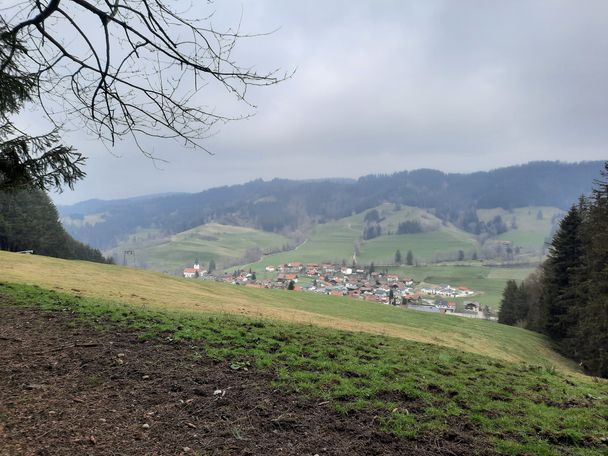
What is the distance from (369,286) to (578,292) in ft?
249

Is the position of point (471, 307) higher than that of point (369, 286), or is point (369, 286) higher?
point (369, 286)

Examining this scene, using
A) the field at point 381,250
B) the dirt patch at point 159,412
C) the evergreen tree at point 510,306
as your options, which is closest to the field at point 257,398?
the dirt patch at point 159,412

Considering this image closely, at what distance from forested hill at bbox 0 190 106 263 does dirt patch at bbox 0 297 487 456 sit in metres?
47.4

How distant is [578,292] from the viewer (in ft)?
92.1

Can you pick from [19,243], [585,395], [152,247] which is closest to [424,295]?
[19,243]

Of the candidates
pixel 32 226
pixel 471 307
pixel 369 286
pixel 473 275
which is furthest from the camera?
pixel 473 275

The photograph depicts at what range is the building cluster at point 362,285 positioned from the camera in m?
84.1

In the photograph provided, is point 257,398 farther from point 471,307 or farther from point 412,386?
point 471,307

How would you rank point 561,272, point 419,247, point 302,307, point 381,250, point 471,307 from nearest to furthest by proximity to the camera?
point 302,307 < point 561,272 < point 471,307 < point 381,250 < point 419,247

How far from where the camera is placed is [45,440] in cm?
414

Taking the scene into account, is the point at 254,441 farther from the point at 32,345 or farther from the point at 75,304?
the point at 75,304

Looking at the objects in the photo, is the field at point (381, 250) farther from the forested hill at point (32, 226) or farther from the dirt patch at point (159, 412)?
the dirt patch at point (159, 412)

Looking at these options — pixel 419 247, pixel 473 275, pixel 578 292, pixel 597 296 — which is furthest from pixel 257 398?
pixel 419 247

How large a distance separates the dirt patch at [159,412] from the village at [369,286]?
60.0 meters
